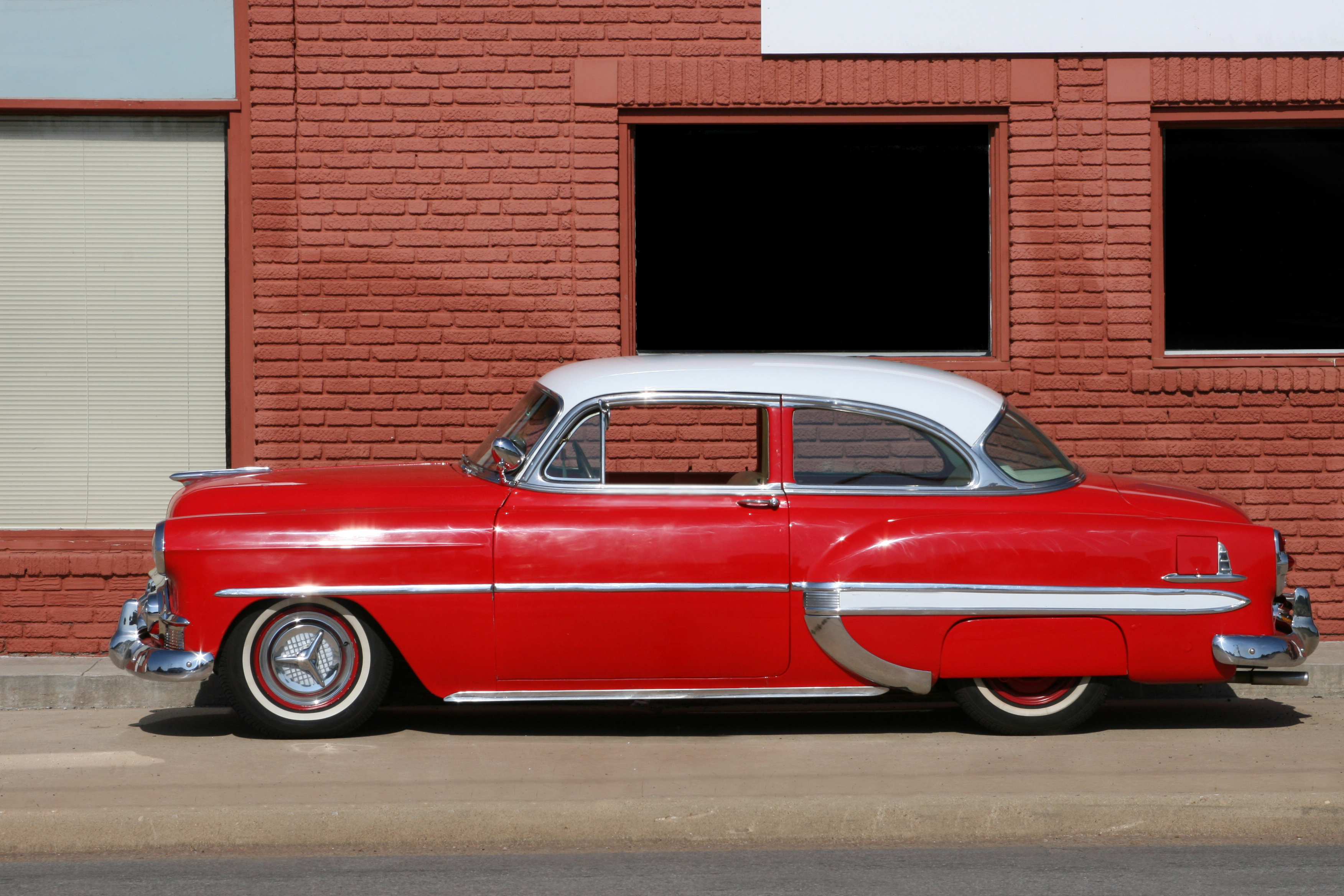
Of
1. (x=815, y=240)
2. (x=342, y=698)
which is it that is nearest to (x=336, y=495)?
(x=342, y=698)

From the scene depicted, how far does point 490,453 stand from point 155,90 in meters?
3.67

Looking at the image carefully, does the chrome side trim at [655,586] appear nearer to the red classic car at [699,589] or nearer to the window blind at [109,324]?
the red classic car at [699,589]

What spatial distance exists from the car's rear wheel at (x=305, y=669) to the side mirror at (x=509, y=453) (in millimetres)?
868

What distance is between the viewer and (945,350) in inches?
340

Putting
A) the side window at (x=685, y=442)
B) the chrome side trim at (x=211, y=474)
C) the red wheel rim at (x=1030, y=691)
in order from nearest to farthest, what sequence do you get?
the red wheel rim at (x=1030, y=691), the chrome side trim at (x=211, y=474), the side window at (x=685, y=442)

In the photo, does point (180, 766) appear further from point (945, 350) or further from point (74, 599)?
point (945, 350)

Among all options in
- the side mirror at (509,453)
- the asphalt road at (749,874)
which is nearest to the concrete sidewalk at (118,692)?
the side mirror at (509,453)

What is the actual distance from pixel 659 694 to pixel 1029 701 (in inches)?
62.5

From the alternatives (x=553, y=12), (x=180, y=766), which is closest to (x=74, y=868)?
(x=180, y=766)

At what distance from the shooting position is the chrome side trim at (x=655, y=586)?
5.73 m

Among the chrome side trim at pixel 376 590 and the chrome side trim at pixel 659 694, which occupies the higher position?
the chrome side trim at pixel 376 590

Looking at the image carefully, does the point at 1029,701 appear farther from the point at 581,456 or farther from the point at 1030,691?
the point at 581,456

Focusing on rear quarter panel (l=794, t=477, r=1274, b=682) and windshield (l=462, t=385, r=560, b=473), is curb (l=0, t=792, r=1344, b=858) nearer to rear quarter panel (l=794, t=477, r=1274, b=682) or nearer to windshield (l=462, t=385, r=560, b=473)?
rear quarter panel (l=794, t=477, r=1274, b=682)

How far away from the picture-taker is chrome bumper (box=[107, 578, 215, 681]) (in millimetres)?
5688
